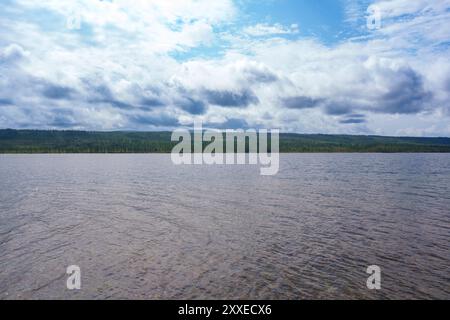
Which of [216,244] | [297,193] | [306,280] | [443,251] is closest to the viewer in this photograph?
[306,280]

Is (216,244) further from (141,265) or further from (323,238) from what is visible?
(323,238)

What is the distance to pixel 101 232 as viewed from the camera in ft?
106

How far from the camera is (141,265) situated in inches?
915

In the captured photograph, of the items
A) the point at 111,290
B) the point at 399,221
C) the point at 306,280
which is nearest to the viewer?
the point at 111,290

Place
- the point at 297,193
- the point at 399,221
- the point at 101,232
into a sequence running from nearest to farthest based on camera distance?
the point at 101,232 → the point at 399,221 → the point at 297,193

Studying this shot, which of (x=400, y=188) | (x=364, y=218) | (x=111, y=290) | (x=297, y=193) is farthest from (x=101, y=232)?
(x=400, y=188)

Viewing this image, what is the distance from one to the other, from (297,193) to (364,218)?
2075 centimetres

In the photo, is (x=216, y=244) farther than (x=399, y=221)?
No
